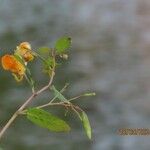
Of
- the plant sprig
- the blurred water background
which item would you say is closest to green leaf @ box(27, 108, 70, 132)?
the plant sprig

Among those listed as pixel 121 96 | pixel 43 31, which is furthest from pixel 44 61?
pixel 43 31

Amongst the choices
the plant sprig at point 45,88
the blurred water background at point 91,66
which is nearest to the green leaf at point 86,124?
the plant sprig at point 45,88

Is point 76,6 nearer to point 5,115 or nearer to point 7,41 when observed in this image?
point 7,41

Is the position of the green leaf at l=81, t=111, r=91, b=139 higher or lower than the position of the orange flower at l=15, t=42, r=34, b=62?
lower

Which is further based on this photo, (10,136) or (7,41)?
(7,41)

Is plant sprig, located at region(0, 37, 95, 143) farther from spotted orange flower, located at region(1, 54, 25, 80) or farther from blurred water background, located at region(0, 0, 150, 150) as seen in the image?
blurred water background, located at region(0, 0, 150, 150)
